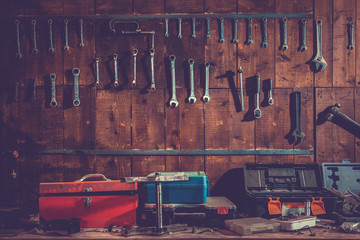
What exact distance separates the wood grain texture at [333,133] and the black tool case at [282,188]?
267mm

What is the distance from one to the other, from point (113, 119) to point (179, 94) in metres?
0.64

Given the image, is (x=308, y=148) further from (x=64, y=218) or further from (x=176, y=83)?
(x=64, y=218)

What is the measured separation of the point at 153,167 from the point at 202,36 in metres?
1.28

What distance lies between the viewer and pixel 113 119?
294cm

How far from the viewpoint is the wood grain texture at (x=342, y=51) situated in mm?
2945

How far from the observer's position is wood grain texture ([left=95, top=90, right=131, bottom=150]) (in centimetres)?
294

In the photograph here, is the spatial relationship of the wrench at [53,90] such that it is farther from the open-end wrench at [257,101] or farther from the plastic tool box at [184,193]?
the open-end wrench at [257,101]

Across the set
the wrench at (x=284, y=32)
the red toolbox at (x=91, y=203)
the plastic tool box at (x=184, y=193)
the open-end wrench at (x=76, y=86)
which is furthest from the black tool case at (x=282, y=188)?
the open-end wrench at (x=76, y=86)

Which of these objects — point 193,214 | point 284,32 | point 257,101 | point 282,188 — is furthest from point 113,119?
point 284,32

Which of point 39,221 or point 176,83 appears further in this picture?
point 176,83

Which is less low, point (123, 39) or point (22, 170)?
point (123, 39)

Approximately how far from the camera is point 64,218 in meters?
2.41

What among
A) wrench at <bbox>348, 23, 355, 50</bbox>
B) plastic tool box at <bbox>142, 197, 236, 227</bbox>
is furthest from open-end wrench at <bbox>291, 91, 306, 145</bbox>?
plastic tool box at <bbox>142, 197, 236, 227</bbox>

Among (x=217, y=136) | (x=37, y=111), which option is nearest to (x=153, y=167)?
(x=217, y=136)
